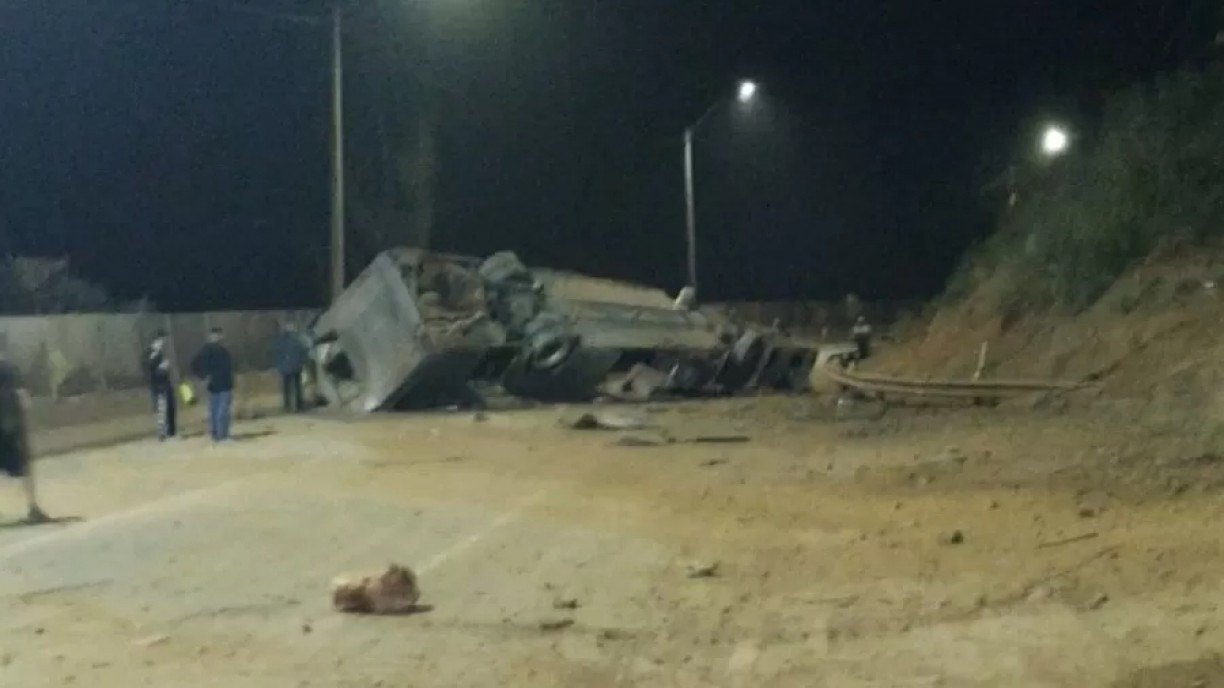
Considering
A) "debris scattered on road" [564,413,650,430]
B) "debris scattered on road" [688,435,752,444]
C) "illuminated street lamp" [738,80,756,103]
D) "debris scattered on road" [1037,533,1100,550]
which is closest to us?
"debris scattered on road" [1037,533,1100,550]

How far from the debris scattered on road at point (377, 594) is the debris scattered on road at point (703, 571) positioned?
2205mm

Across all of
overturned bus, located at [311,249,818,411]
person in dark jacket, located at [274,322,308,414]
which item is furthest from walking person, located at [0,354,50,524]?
person in dark jacket, located at [274,322,308,414]

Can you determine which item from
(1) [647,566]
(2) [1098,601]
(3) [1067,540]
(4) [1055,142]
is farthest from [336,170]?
(2) [1098,601]

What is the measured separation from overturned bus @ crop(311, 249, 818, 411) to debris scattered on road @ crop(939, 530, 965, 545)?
15.0m

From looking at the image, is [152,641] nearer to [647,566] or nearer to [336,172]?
[647,566]

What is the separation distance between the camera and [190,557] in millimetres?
12641

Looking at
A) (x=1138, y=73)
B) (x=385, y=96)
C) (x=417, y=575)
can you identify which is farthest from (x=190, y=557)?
(x=385, y=96)

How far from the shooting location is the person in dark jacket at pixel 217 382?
2273 cm

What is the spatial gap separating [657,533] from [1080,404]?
10298 mm

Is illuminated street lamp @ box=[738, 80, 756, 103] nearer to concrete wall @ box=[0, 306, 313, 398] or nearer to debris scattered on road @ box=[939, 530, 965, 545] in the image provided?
concrete wall @ box=[0, 306, 313, 398]

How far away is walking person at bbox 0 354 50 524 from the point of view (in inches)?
572

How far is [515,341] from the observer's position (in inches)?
1163

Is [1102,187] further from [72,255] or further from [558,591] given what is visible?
[72,255]

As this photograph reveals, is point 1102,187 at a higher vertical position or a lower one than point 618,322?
higher
